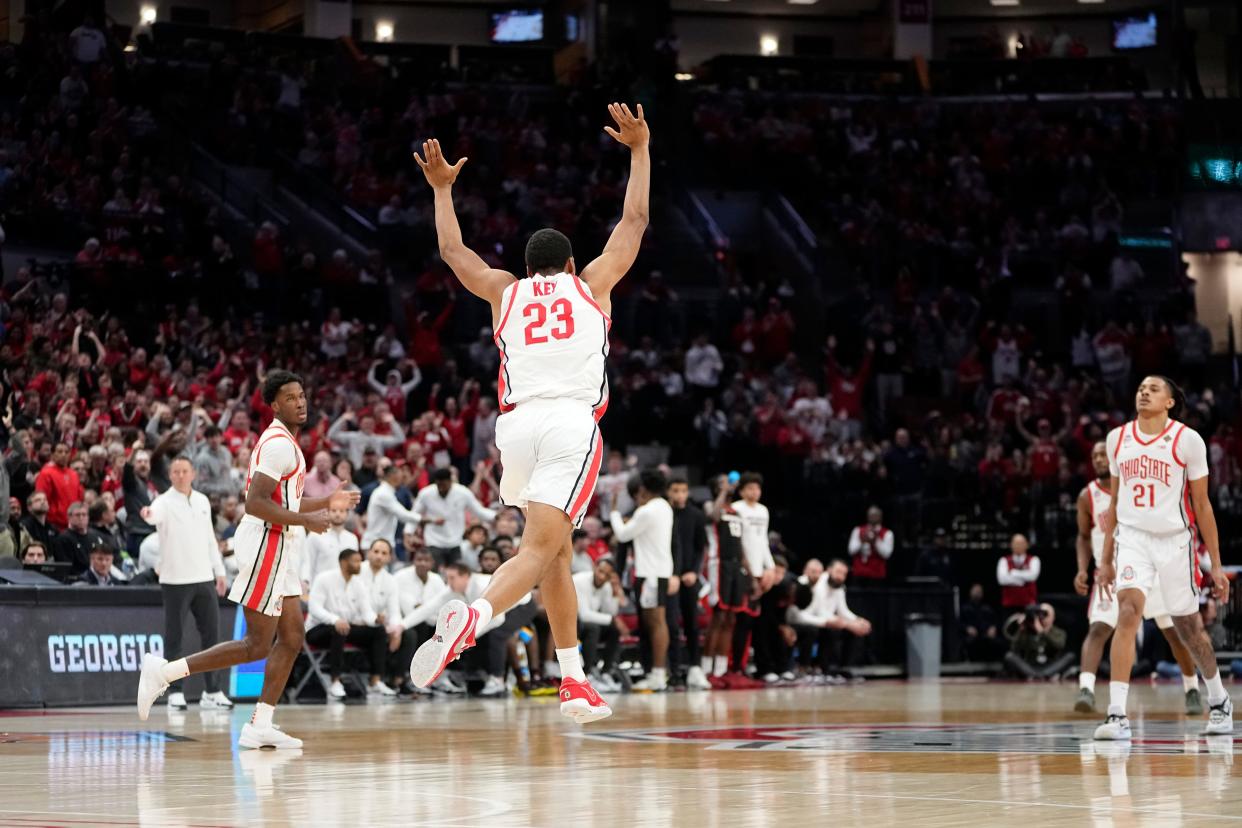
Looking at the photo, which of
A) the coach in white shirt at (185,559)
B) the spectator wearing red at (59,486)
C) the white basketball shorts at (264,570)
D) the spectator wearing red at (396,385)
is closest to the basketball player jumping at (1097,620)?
the white basketball shorts at (264,570)

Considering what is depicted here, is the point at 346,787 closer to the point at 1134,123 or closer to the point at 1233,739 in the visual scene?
the point at 1233,739

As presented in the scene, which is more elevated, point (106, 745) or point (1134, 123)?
point (1134, 123)

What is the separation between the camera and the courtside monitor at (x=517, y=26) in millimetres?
36000

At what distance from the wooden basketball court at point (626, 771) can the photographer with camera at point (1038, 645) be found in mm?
7887

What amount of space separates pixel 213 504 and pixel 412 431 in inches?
178

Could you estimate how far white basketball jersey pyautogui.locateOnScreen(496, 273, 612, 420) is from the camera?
295 inches

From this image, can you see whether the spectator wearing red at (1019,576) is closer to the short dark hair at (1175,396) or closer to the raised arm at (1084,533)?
the raised arm at (1084,533)

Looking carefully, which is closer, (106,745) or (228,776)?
(228,776)

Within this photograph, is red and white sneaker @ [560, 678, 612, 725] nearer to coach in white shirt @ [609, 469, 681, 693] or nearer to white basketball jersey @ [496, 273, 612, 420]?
white basketball jersey @ [496, 273, 612, 420]

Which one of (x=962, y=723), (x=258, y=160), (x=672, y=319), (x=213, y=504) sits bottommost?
(x=962, y=723)

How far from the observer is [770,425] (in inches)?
950

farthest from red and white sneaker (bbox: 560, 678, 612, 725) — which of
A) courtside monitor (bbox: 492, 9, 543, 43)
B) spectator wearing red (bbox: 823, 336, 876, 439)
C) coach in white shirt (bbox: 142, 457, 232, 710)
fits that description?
courtside monitor (bbox: 492, 9, 543, 43)

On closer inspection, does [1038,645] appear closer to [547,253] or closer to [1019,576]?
[1019,576]

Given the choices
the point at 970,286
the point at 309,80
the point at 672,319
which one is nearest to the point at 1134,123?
the point at 970,286
